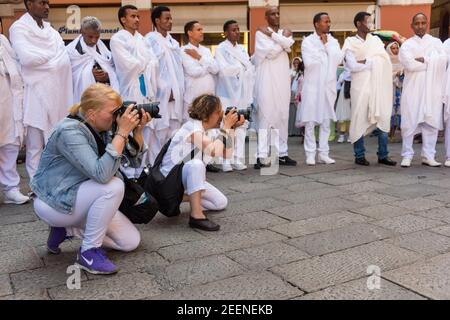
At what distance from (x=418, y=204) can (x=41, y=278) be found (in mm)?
3114

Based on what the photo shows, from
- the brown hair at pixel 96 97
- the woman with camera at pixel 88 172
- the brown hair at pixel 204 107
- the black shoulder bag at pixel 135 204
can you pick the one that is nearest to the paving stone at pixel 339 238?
the black shoulder bag at pixel 135 204

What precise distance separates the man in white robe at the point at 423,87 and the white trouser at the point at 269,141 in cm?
153

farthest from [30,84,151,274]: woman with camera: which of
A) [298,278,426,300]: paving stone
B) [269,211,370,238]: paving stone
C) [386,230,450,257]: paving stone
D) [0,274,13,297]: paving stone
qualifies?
[386,230,450,257]: paving stone

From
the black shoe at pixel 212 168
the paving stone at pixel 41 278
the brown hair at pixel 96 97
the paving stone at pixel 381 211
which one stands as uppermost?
the brown hair at pixel 96 97

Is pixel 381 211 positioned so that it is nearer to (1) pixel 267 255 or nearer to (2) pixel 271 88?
(1) pixel 267 255

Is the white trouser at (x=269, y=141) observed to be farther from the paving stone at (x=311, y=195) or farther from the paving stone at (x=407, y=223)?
the paving stone at (x=407, y=223)

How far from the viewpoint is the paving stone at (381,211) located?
4.04m

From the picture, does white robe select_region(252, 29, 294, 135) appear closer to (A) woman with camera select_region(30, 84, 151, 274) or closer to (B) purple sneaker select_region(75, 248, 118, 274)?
(A) woman with camera select_region(30, 84, 151, 274)

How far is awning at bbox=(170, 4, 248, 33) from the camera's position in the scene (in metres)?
14.2

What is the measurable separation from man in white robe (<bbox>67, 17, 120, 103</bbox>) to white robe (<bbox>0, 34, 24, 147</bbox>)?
617 millimetres

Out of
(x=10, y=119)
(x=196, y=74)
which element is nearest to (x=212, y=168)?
(x=196, y=74)

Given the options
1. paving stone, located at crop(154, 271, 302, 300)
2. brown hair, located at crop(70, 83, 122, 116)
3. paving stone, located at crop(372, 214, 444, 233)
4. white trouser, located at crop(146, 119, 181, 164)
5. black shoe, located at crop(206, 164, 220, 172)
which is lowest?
black shoe, located at crop(206, 164, 220, 172)

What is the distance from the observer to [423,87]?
6332mm

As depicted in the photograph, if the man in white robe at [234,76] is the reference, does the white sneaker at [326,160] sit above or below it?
below
